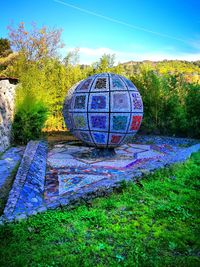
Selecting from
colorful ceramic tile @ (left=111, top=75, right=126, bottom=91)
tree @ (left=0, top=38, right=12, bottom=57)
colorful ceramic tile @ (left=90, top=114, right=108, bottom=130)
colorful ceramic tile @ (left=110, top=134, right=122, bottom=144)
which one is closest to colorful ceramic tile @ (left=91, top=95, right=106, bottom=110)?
colorful ceramic tile @ (left=90, top=114, right=108, bottom=130)

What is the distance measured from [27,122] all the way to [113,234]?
705 cm

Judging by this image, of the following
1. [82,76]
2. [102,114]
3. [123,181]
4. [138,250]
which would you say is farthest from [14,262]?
[82,76]

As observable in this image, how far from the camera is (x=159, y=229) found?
132 inches

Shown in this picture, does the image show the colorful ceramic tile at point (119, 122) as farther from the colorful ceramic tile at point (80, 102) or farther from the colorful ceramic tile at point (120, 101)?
the colorful ceramic tile at point (80, 102)

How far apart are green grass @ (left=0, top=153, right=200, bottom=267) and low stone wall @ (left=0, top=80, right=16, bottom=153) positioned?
4940 mm

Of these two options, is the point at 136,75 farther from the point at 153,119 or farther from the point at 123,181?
the point at 123,181

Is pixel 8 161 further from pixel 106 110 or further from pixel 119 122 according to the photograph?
pixel 119 122

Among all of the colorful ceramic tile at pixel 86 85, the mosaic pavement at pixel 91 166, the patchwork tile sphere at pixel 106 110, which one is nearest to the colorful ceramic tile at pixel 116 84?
the patchwork tile sphere at pixel 106 110

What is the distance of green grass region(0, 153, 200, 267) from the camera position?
269 centimetres

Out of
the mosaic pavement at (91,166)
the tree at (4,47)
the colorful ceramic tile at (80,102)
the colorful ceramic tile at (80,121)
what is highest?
the tree at (4,47)

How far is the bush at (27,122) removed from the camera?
9.45 m

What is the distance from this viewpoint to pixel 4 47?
2464 cm

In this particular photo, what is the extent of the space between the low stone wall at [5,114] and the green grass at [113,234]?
4.94 m

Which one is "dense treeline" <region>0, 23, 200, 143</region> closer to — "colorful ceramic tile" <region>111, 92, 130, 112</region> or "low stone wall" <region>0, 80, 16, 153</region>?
"low stone wall" <region>0, 80, 16, 153</region>
